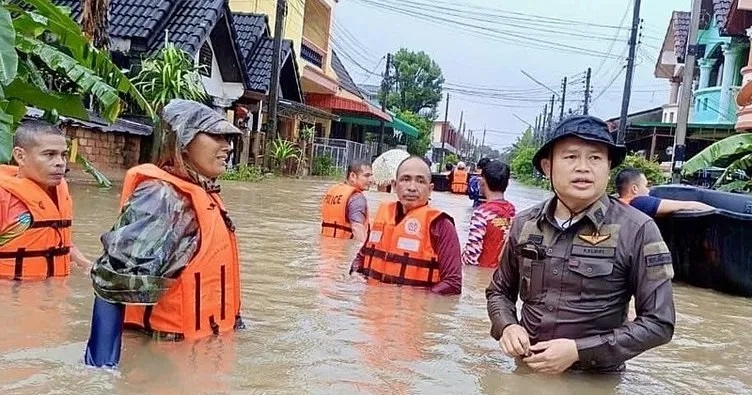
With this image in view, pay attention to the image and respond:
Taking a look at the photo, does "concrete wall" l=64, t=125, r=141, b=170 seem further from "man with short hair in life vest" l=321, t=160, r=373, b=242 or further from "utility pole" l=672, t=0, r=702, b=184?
"utility pole" l=672, t=0, r=702, b=184

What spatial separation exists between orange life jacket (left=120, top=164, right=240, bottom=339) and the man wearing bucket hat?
4.20 ft

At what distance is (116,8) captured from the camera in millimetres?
18422

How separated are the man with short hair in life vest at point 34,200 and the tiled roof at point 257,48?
1864 cm

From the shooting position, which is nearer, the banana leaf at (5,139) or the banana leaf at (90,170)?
the banana leaf at (5,139)

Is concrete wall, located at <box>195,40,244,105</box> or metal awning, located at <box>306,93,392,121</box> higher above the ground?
metal awning, located at <box>306,93,392,121</box>

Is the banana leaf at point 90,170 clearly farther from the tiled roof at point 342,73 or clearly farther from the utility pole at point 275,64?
the tiled roof at point 342,73

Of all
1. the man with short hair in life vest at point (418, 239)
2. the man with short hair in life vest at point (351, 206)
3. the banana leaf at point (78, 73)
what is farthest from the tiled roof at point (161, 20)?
the banana leaf at point (78, 73)

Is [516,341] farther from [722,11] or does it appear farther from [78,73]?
[722,11]

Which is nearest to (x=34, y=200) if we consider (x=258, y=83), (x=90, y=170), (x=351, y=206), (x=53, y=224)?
(x=53, y=224)

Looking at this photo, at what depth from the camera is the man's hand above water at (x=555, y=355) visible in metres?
3.13

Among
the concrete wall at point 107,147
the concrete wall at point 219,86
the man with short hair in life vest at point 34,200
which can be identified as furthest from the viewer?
the concrete wall at point 219,86

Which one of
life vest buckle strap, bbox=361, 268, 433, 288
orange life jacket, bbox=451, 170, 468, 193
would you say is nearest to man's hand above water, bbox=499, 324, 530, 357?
life vest buckle strap, bbox=361, 268, 433, 288

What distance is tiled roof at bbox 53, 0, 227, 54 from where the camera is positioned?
1769 centimetres

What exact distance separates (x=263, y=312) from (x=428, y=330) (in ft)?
3.35
